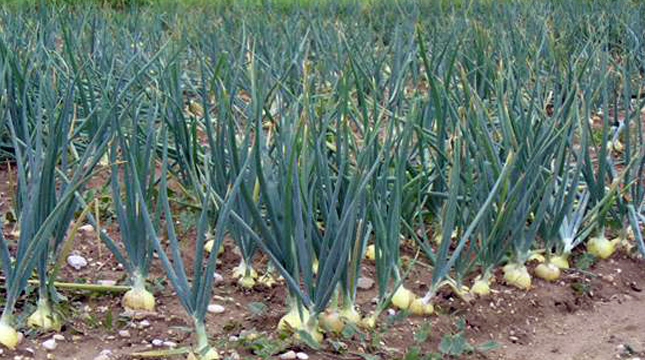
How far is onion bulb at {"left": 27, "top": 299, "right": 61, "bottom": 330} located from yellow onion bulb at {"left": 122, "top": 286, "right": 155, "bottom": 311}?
0.51ft

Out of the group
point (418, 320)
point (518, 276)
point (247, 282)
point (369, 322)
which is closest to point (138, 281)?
point (247, 282)

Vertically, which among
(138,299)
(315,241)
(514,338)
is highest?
(315,241)

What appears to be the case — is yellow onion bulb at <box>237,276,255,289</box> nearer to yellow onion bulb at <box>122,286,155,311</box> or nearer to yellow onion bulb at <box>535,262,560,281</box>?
yellow onion bulb at <box>122,286,155,311</box>

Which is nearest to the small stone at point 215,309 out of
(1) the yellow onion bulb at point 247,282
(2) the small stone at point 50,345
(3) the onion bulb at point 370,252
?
(1) the yellow onion bulb at point 247,282

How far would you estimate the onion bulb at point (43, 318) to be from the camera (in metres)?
1.75

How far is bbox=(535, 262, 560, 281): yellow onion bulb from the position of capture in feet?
7.23

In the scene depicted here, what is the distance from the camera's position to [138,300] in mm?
1875

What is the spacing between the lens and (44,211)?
1.81m

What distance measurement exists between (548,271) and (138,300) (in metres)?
0.93

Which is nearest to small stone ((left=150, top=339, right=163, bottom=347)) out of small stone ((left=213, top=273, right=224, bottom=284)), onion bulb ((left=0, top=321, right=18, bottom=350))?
onion bulb ((left=0, top=321, right=18, bottom=350))

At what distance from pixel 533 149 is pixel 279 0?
481cm

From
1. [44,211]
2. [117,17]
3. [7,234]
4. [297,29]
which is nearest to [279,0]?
[117,17]

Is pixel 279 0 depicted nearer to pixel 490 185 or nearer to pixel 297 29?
pixel 297 29

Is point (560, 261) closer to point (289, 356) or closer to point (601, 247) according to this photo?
point (601, 247)
